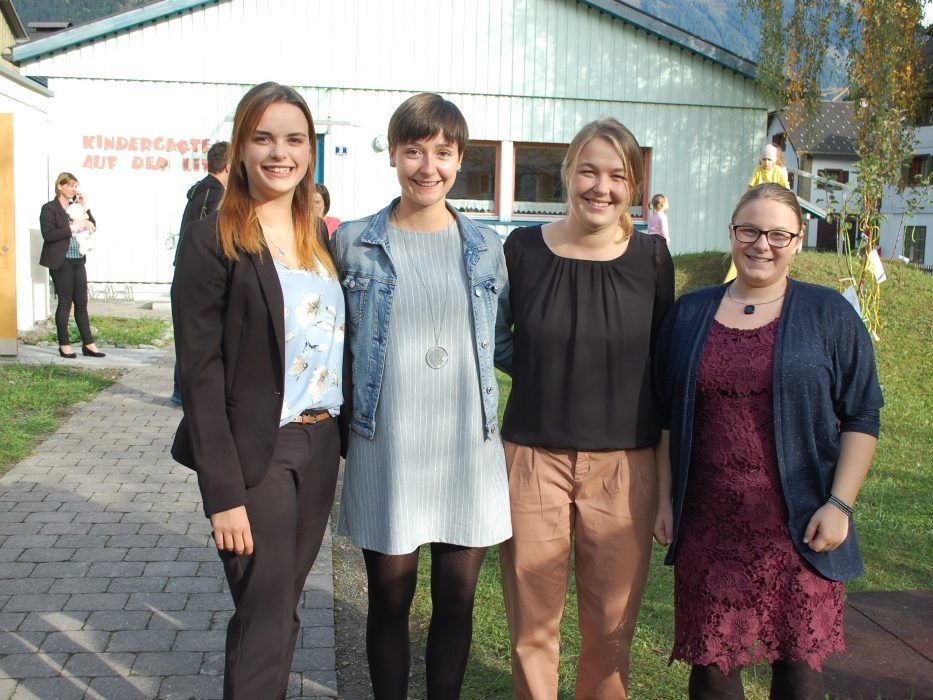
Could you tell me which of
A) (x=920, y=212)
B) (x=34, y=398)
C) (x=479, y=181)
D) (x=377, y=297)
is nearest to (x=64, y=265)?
(x=34, y=398)

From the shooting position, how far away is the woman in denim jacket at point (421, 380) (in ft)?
9.23

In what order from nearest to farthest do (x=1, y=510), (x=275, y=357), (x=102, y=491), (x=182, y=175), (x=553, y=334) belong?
(x=275, y=357) → (x=553, y=334) → (x=1, y=510) → (x=102, y=491) → (x=182, y=175)

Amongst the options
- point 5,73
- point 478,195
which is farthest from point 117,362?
point 478,195

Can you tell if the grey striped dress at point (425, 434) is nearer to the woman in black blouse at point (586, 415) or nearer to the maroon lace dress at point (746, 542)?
the woman in black blouse at point (586, 415)

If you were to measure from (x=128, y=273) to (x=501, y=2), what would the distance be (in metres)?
7.90

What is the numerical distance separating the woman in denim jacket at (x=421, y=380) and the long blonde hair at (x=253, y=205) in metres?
0.14

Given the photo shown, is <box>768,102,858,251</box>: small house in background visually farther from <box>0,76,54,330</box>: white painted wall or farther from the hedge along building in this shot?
<box>0,76,54,330</box>: white painted wall

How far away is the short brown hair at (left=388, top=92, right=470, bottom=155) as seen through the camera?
281 centimetres

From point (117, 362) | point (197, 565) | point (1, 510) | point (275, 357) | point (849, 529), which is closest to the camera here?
point (275, 357)

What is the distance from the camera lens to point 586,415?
9.66ft

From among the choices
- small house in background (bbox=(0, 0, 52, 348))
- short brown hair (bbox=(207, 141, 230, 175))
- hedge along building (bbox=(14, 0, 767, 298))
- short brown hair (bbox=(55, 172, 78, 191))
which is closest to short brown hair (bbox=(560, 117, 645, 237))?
short brown hair (bbox=(207, 141, 230, 175))

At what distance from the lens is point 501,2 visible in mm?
16531

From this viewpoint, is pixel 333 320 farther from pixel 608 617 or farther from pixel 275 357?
pixel 608 617

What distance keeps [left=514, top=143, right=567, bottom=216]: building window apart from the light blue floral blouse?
47.9 ft
